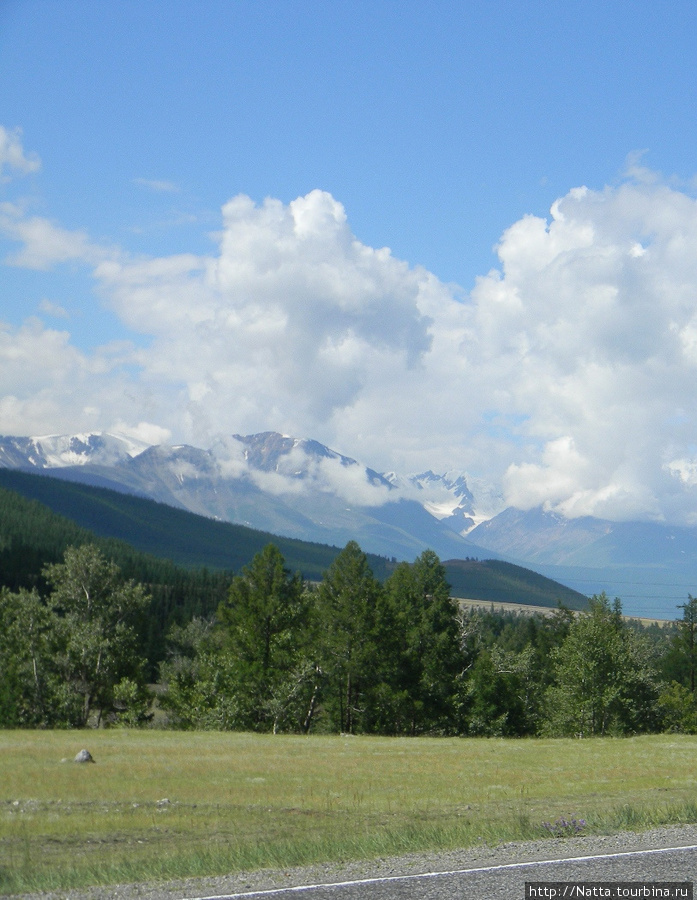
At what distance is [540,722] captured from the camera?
8125 cm

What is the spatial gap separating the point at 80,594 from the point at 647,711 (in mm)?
55461

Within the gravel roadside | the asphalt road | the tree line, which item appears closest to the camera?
the asphalt road

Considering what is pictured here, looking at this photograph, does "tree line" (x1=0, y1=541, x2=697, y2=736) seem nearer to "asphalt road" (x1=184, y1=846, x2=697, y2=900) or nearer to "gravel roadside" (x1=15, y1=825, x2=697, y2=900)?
"gravel roadside" (x1=15, y1=825, x2=697, y2=900)

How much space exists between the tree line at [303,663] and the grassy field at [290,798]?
32.2ft

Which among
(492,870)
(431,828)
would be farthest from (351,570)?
(492,870)

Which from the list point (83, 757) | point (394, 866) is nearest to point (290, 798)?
point (394, 866)

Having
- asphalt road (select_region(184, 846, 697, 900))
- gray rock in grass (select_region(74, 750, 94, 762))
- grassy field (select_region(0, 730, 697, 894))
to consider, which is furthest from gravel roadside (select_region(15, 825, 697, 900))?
gray rock in grass (select_region(74, 750, 94, 762))

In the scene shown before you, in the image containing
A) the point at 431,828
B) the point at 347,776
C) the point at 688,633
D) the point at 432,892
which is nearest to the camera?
the point at 432,892

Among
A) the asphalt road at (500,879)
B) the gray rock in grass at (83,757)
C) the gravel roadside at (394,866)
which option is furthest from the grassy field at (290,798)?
the asphalt road at (500,879)

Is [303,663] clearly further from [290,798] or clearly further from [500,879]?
[500,879]

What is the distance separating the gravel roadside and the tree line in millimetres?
47327

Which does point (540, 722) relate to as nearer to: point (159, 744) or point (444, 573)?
point (444, 573)

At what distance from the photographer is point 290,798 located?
2806 centimetres

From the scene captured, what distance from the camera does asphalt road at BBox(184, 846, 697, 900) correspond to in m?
11.3
